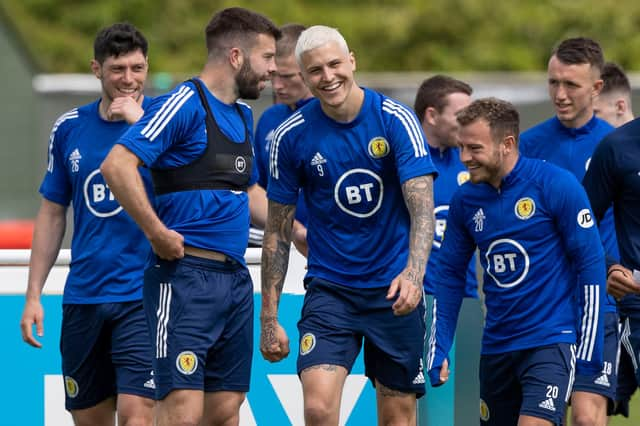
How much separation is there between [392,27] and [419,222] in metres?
21.7

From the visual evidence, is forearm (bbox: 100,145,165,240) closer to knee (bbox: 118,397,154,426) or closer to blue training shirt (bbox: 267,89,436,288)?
blue training shirt (bbox: 267,89,436,288)

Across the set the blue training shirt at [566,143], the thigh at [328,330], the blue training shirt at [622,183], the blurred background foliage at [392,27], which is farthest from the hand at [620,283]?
the blurred background foliage at [392,27]

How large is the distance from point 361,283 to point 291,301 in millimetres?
1205

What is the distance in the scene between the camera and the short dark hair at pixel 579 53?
7766 millimetres

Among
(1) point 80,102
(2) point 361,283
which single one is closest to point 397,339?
(2) point 361,283

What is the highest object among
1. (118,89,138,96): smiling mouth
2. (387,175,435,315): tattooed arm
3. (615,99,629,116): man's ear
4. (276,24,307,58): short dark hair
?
(276,24,307,58): short dark hair

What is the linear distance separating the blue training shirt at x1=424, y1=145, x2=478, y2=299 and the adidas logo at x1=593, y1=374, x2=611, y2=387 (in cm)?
105

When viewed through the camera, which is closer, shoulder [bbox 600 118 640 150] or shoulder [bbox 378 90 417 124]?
shoulder [bbox 378 90 417 124]

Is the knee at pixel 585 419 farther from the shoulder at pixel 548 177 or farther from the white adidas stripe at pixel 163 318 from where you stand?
the white adidas stripe at pixel 163 318

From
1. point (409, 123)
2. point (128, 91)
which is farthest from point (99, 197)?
point (409, 123)

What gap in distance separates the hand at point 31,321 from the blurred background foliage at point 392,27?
2041 cm

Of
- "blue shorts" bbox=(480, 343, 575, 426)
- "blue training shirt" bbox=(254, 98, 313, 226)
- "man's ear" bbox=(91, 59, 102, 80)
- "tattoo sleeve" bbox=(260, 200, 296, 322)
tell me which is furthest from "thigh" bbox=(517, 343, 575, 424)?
"man's ear" bbox=(91, 59, 102, 80)

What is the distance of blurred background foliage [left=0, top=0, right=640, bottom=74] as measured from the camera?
90.9ft

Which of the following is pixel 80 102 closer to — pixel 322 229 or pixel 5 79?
pixel 5 79
